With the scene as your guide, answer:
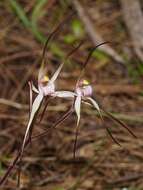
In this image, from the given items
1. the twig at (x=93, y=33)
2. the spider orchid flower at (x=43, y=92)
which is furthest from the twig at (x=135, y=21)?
the spider orchid flower at (x=43, y=92)

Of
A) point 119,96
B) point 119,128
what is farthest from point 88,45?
point 119,128

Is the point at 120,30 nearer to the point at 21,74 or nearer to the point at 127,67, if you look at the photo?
the point at 127,67

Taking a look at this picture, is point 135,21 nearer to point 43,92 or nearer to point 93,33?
point 93,33

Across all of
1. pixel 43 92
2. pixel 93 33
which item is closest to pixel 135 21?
pixel 93 33

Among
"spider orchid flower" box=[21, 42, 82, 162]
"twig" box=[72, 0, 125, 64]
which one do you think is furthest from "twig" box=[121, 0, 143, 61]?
"spider orchid flower" box=[21, 42, 82, 162]

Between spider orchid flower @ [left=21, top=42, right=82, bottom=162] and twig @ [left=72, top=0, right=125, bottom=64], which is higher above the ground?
twig @ [left=72, top=0, right=125, bottom=64]

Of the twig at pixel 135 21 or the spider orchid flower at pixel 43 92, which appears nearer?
the spider orchid flower at pixel 43 92

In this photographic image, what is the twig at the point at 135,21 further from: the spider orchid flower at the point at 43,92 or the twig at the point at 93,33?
the spider orchid flower at the point at 43,92

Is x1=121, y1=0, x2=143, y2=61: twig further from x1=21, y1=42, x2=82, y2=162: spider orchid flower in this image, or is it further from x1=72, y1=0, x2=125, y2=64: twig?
x1=21, y1=42, x2=82, y2=162: spider orchid flower
